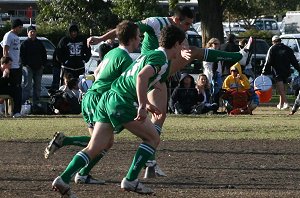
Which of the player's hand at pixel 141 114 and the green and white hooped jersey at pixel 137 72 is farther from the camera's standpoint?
the green and white hooped jersey at pixel 137 72

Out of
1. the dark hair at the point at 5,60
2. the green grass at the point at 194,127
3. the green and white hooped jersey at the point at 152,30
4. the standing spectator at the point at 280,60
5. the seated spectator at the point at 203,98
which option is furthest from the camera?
the standing spectator at the point at 280,60

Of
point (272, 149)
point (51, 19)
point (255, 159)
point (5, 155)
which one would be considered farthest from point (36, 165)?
point (51, 19)

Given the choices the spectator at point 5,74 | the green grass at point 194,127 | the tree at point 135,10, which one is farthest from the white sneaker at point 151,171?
the tree at point 135,10

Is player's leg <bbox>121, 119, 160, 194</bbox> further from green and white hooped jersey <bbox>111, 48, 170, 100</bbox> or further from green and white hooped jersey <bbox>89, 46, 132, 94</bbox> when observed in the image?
green and white hooped jersey <bbox>89, 46, 132, 94</bbox>

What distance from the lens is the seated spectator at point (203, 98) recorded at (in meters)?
23.6

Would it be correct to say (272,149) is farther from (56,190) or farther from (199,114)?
(199,114)

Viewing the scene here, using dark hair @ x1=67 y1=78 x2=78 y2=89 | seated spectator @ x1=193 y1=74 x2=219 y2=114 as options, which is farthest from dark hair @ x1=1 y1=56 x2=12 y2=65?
seated spectator @ x1=193 y1=74 x2=219 y2=114

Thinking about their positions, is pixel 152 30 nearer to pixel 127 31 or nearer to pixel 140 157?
pixel 127 31

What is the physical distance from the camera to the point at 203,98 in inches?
934

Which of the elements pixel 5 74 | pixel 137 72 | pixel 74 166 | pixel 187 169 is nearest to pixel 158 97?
pixel 187 169

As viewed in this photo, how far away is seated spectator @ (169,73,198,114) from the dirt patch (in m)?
7.18

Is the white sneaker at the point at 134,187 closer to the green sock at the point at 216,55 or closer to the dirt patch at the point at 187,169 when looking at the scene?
the dirt patch at the point at 187,169

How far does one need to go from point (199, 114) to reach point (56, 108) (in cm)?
327

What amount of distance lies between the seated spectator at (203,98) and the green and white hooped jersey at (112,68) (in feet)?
41.8
